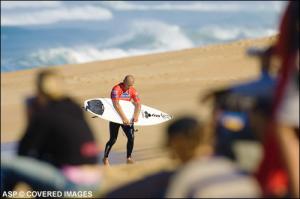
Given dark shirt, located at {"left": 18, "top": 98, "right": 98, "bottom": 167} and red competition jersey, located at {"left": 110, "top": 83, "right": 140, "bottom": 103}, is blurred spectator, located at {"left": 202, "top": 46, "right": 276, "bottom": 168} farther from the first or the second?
red competition jersey, located at {"left": 110, "top": 83, "right": 140, "bottom": 103}

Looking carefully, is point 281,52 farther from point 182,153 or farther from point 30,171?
point 30,171

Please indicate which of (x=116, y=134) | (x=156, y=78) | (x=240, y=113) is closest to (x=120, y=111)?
(x=116, y=134)

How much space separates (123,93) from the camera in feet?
35.8

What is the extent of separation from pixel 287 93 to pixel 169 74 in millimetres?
35763

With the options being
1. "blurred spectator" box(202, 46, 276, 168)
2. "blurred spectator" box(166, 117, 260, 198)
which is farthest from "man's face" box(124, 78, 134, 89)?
"blurred spectator" box(166, 117, 260, 198)

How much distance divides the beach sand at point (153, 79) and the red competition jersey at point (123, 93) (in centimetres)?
599

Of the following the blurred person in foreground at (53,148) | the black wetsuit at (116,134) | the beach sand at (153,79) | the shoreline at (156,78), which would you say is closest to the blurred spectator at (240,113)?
the blurred person in foreground at (53,148)

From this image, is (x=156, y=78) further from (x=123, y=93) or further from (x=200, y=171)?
(x=200, y=171)

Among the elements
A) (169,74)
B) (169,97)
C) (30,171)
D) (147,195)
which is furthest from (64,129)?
(169,74)

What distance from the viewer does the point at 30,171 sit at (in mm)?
5801

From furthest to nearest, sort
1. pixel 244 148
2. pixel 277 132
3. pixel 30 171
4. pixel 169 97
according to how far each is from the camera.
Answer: pixel 169 97
pixel 30 171
pixel 244 148
pixel 277 132

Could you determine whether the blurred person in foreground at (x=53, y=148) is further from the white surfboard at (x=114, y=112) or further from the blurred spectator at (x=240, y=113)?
the white surfboard at (x=114, y=112)

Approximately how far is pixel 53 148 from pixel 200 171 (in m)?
1.92

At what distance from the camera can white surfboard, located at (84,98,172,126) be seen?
11.1 m
